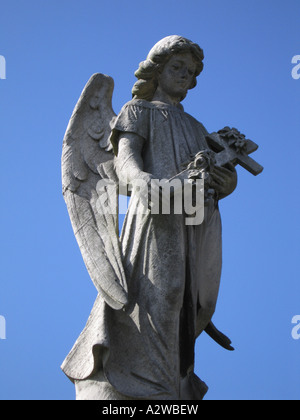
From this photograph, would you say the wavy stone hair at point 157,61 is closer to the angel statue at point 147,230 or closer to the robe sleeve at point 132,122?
the angel statue at point 147,230

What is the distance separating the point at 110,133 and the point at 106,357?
248cm

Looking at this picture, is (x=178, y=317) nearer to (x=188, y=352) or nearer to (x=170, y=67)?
(x=188, y=352)

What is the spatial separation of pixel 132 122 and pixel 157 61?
760mm

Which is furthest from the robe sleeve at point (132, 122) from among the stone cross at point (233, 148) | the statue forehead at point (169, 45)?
A: the stone cross at point (233, 148)

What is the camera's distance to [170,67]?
9242 millimetres

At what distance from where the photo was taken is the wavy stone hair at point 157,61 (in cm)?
914

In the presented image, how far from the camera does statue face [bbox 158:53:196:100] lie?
922cm

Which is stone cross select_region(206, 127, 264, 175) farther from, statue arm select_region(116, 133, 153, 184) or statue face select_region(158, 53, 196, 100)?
statue arm select_region(116, 133, 153, 184)

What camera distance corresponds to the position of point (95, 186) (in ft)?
30.1

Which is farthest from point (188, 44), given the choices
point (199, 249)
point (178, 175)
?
point (199, 249)

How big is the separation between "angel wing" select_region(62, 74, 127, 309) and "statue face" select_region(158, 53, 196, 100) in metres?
0.67

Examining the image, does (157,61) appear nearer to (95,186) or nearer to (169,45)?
(169,45)

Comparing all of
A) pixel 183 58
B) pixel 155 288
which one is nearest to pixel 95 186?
pixel 155 288
